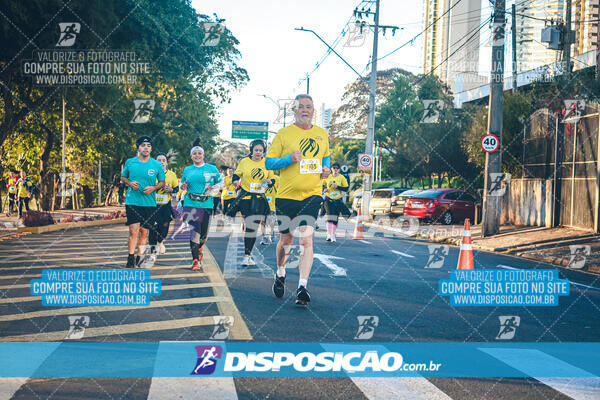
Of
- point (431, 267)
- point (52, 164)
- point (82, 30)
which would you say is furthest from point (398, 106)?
point (431, 267)

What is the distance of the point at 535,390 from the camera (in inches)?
166

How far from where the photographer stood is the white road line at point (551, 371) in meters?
4.20

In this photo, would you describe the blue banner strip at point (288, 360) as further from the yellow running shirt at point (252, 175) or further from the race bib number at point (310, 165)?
the yellow running shirt at point (252, 175)

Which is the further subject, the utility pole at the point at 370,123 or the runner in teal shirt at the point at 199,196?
the utility pole at the point at 370,123

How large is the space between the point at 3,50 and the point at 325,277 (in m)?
12.2

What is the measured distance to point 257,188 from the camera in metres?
11.4

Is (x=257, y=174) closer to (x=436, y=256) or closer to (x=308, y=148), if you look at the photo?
(x=308, y=148)

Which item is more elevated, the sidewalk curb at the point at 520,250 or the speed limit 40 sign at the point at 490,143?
the speed limit 40 sign at the point at 490,143

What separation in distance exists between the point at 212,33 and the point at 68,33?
35.3 ft

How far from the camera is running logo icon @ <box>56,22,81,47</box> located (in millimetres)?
16469

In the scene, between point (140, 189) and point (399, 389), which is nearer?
point (399, 389)

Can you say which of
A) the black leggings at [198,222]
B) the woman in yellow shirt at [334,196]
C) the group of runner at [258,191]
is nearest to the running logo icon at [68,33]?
the group of runner at [258,191]

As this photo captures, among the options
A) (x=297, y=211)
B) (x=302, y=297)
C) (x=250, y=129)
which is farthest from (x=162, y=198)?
(x=250, y=129)

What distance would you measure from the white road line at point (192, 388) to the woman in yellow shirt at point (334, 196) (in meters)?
11.7
